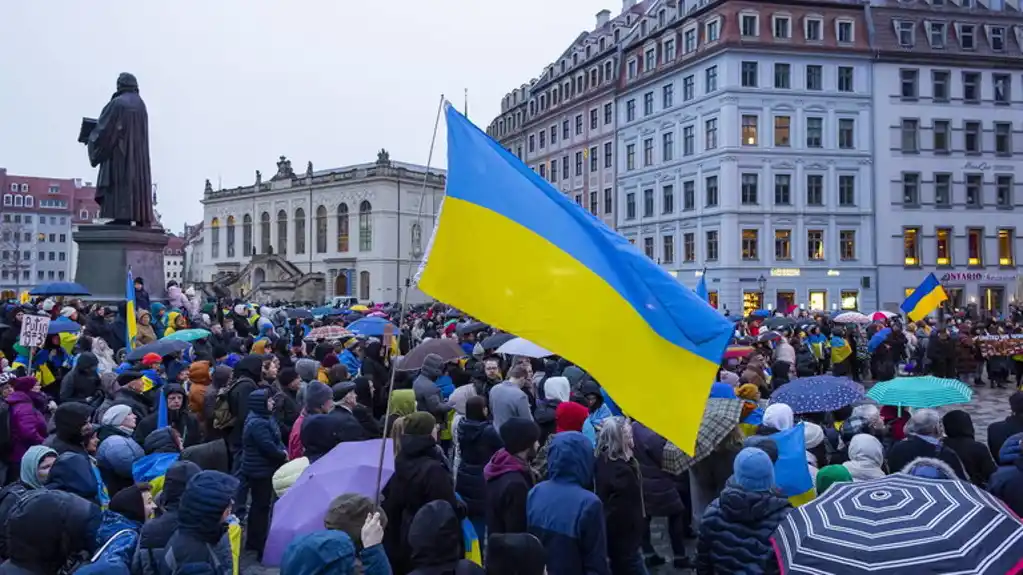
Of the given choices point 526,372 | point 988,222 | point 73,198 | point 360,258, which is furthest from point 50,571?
point 73,198

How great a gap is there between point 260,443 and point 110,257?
11.7 m

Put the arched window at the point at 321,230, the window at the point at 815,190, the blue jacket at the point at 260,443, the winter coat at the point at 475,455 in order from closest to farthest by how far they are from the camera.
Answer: the winter coat at the point at 475,455 < the blue jacket at the point at 260,443 < the window at the point at 815,190 < the arched window at the point at 321,230

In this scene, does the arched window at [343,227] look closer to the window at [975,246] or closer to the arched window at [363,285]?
the arched window at [363,285]

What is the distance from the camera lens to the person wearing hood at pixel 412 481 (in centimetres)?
511

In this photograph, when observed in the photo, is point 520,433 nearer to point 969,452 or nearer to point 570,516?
point 570,516

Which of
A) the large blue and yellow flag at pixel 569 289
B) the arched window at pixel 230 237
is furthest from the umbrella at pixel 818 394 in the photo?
the arched window at pixel 230 237

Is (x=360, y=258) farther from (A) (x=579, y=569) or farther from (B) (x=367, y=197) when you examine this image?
(A) (x=579, y=569)

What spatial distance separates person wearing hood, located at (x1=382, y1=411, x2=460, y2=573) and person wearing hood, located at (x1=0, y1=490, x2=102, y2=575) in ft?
5.96

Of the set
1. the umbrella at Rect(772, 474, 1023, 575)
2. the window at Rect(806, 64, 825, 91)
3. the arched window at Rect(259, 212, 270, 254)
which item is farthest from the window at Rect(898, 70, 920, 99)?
the arched window at Rect(259, 212, 270, 254)

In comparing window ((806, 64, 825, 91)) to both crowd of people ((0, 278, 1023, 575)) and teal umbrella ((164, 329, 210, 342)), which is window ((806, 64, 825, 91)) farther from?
teal umbrella ((164, 329, 210, 342))

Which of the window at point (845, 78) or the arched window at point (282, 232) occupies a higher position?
the window at point (845, 78)

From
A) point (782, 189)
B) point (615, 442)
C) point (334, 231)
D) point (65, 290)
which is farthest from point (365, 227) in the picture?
point (615, 442)

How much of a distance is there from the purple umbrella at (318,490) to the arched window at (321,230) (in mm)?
71123

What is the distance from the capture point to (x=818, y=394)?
310 inches
